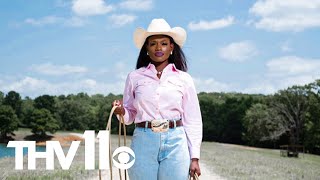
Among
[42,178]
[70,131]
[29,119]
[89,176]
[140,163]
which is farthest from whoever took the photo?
[29,119]

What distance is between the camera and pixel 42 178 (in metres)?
12.3

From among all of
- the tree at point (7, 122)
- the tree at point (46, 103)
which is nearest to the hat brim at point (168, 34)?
the tree at point (7, 122)

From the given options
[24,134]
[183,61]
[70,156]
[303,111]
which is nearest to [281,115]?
[303,111]

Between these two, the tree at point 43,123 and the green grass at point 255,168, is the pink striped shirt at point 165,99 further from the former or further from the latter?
the tree at point 43,123

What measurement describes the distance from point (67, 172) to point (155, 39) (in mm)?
10377

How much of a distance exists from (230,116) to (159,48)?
61809mm

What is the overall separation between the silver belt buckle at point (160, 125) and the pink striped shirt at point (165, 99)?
4 cm

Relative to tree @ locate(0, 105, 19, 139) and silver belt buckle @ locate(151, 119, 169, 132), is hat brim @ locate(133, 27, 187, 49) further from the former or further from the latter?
tree @ locate(0, 105, 19, 139)

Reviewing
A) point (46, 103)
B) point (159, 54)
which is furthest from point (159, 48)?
point (46, 103)

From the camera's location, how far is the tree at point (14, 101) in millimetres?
73438

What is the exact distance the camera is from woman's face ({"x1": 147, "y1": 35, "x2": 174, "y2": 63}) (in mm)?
4070

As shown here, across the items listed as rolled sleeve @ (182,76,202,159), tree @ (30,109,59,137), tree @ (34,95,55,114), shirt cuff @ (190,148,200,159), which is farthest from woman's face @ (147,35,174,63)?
tree @ (34,95,55,114)

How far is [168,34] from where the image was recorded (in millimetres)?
4141

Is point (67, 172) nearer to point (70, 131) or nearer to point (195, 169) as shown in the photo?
point (195, 169)
